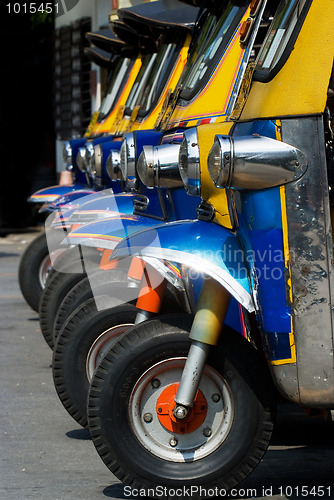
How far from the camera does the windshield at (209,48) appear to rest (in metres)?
5.13

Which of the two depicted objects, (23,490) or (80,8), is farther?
(80,8)

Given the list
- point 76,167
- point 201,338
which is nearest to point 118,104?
point 76,167

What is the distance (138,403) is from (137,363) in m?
0.16

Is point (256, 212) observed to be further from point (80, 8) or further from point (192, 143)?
point (80, 8)

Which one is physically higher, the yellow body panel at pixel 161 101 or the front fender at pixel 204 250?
the yellow body panel at pixel 161 101

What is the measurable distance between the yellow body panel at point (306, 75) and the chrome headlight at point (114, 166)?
2.70 m

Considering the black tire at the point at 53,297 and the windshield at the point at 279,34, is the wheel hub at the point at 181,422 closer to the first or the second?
the windshield at the point at 279,34

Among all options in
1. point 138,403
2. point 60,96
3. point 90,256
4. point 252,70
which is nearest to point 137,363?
point 138,403

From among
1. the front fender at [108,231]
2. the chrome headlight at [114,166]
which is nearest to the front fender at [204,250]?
the front fender at [108,231]

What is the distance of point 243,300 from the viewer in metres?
3.90

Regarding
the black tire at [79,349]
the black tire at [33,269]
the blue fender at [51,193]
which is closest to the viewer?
the black tire at [79,349]

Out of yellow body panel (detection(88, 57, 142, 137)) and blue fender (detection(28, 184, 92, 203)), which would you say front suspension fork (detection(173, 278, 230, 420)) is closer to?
blue fender (detection(28, 184, 92, 203))

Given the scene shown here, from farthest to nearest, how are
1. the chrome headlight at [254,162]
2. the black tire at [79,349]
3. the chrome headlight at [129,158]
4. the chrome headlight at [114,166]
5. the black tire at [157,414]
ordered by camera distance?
1. the chrome headlight at [114,166]
2. the chrome headlight at [129,158]
3. the black tire at [79,349]
4. the black tire at [157,414]
5. the chrome headlight at [254,162]

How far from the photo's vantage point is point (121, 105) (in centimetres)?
878
